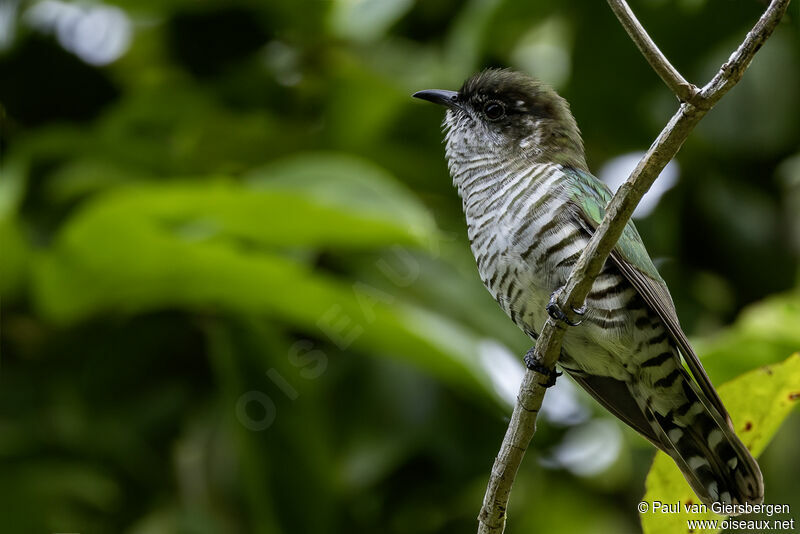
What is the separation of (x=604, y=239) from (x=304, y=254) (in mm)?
2327

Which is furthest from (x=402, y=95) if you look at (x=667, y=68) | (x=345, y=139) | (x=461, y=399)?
(x=667, y=68)

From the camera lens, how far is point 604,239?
3.47ft

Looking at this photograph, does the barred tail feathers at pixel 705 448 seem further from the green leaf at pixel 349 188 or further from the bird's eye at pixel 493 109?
the green leaf at pixel 349 188

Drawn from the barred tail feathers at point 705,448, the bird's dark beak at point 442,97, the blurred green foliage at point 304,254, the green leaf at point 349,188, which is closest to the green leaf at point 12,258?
the blurred green foliage at point 304,254

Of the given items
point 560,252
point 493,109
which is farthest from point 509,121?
point 560,252

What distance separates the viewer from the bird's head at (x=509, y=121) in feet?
5.74

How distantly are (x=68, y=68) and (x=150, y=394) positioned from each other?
1.37 meters

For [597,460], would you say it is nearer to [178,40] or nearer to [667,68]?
[178,40]

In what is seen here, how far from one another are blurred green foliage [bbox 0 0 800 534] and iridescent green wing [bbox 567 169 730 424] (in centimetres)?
96

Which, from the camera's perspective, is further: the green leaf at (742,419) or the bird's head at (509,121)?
the bird's head at (509,121)

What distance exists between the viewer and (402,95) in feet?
11.6

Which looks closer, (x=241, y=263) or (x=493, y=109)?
(x=493, y=109)

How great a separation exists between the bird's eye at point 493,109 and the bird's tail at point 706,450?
1.90 feet

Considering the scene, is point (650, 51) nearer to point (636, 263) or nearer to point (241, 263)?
point (636, 263)
